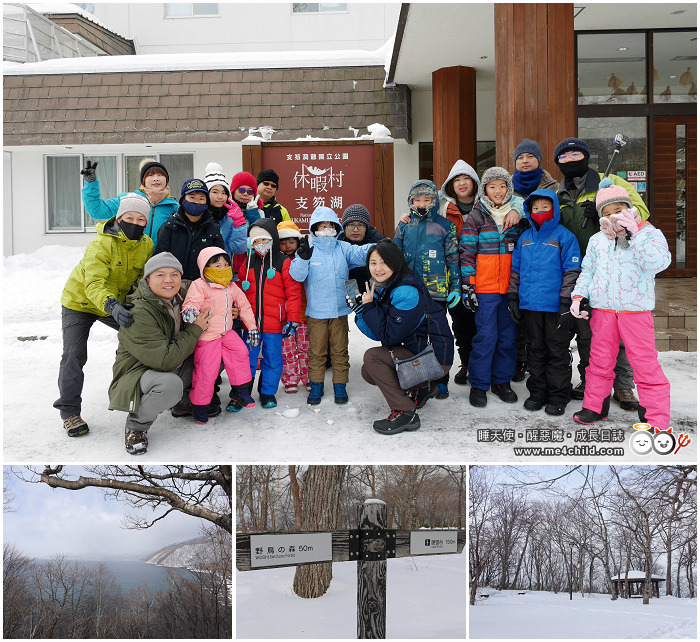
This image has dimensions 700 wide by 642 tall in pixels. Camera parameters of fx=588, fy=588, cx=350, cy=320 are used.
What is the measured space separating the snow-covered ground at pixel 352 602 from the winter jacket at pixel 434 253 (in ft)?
7.07

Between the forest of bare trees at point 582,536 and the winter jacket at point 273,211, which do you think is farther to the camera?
the winter jacket at point 273,211

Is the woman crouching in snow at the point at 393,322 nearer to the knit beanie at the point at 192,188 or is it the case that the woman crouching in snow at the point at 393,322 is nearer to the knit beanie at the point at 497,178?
the knit beanie at the point at 497,178

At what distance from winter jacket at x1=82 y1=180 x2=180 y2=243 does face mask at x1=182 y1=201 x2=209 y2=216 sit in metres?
0.22

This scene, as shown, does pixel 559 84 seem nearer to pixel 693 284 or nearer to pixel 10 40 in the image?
pixel 693 284

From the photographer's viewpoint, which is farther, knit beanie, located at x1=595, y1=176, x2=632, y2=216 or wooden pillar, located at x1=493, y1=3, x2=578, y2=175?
wooden pillar, located at x1=493, y1=3, x2=578, y2=175

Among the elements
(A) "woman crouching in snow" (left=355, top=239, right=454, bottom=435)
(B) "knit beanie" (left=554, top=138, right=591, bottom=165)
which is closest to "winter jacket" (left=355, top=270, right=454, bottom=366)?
(A) "woman crouching in snow" (left=355, top=239, right=454, bottom=435)

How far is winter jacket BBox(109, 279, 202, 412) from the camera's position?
3.73 meters

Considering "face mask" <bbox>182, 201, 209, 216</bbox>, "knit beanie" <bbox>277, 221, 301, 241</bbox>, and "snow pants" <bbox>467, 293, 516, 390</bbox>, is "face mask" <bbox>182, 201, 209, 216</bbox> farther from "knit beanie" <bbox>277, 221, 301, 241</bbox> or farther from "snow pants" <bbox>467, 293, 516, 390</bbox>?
"snow pants" <bbox>467, 293, 516, 390</bbox>

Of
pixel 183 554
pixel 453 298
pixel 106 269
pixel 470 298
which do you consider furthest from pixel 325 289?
pixel 183 554

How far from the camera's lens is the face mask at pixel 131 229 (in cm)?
397

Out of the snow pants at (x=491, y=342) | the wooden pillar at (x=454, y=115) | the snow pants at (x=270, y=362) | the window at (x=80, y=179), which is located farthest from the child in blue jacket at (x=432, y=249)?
the window at (x=80, y=179)

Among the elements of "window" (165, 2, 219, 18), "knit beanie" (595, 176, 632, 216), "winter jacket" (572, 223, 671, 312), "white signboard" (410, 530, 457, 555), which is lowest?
"white signboard" (410, 530, 457, 555)

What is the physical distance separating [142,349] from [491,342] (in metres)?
2.49

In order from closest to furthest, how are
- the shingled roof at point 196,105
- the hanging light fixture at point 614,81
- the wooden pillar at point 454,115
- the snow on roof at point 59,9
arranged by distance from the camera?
the hanging light fixture at point 614,81 → the wooden pillar at point 454,115 → the shingled roof at point 196,105 → the snow on roof at point 59,9
